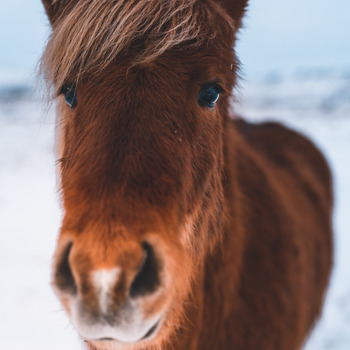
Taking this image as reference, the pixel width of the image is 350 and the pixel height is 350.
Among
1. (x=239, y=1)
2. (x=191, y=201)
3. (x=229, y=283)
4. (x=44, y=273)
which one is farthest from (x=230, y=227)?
(x=44, y=273)

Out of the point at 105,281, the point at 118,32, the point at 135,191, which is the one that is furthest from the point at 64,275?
the point at 118,32

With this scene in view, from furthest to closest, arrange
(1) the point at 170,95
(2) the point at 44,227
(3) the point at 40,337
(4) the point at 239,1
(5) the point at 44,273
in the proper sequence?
1. (2) the point at 44,227
2. (5) the point at 44,273
3. (3) the point at 40,337
4. (4) the point at 239,1
5. (1) the point at 170,95

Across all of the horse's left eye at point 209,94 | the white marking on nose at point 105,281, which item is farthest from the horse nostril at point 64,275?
the horse's left eye at point 209,94

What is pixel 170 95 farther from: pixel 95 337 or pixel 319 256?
pixel 319 256

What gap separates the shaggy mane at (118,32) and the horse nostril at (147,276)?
834mm

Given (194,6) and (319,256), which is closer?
(194,6)

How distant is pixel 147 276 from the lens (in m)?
1.22

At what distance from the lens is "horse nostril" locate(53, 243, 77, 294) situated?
1.23m

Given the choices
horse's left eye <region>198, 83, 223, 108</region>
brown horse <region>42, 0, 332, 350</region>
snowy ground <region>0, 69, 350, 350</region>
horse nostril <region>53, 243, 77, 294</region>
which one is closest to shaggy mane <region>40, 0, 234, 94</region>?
brown horse <region>42, 0, 332, 350</region>

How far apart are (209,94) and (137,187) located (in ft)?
2.28

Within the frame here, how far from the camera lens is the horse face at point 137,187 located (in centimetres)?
116

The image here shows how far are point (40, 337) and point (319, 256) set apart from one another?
3399 mm

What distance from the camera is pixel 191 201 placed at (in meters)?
1.65

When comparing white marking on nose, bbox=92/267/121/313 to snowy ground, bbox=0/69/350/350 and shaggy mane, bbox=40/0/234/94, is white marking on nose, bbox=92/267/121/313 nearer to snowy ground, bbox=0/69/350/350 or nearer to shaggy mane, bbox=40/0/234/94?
snowy ground, bbox=0/69/350/350
